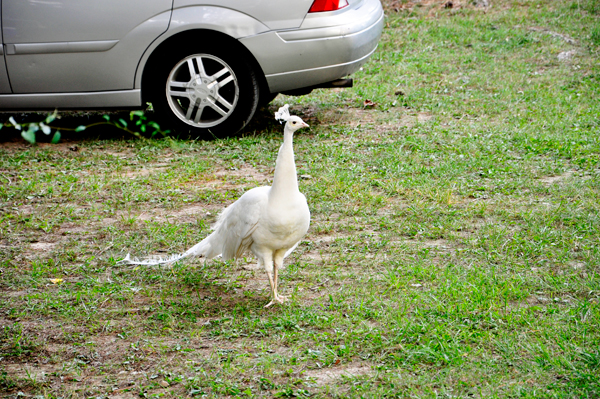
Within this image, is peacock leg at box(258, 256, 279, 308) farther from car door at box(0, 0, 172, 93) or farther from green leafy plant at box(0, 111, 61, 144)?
car door at box(0, 0, 172, 93)

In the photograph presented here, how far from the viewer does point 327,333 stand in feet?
11.6

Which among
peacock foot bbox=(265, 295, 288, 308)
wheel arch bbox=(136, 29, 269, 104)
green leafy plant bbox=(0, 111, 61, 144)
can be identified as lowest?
peacock foot bbox=(265, 295, 288, 308)

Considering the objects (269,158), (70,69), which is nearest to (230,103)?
(269,158)

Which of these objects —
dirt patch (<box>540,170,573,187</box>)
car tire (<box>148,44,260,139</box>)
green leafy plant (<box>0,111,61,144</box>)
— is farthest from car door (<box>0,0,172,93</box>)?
green leafy plant (<box>0,111,61,144</box>)

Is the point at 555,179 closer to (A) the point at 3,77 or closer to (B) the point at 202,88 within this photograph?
(B) the point at 202,88

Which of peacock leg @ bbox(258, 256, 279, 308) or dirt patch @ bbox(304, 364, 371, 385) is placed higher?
peacock leg @ bbox(258, 256, 279, 308)

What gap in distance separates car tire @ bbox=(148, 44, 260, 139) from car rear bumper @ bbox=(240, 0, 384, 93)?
235 millimetres

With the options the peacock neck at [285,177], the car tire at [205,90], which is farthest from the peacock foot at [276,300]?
the car tire at [205,90]

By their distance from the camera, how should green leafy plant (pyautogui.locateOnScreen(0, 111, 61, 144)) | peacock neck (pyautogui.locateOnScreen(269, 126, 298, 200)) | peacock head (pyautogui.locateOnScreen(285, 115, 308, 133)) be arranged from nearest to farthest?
green leafy plant (pyautogui.locateOnScreen(0, 111, 61, 144))
peacock neck (pyautogui.locateOnScreen(269, 126, 298, 200))
peacock head (pyautogui.locateOnScreen(285, 115, 308, 133))

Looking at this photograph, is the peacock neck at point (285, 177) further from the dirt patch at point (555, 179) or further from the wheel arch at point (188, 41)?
the wheel arch at point (188, 41)

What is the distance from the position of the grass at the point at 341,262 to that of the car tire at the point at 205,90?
245mm

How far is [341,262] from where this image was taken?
4367 mm

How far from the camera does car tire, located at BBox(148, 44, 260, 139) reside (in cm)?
655

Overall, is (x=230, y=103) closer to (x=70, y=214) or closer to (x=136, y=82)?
(x=136, y=82)
